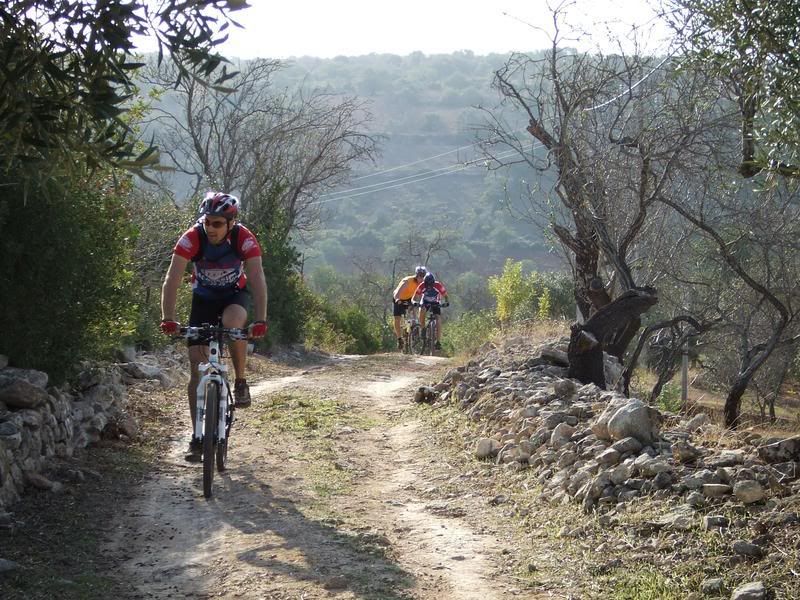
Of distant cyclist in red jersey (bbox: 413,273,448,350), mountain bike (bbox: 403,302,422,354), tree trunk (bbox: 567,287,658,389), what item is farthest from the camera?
mountain bike (bbox: 403,302,422,354)

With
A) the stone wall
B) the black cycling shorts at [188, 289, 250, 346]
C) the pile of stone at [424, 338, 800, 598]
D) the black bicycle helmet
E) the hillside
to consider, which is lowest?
the pile of stone at [424, 338, 800, 598]

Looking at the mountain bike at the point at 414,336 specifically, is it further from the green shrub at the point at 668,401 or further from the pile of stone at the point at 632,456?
the pile of stone at the point at 632,456

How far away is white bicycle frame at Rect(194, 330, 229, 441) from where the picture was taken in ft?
23.0

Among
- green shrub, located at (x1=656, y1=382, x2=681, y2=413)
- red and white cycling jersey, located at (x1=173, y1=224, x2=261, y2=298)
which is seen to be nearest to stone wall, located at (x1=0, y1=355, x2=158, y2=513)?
red and white cycling jersey, located at (x1=173, y1=224, x2=261, y2=298)

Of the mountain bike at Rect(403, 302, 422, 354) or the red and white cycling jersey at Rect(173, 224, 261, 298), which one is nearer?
the red and white cycling jersey at Rect(173, 224, 261, 298)

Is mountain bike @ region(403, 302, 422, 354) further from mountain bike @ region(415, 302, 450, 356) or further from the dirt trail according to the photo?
the dirt trail

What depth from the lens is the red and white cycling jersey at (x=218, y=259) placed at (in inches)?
289

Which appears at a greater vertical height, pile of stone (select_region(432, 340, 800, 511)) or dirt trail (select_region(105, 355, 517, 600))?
pile of stone (select_region(432, 340, 800, 511))

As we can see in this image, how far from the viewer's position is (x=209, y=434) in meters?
6.92

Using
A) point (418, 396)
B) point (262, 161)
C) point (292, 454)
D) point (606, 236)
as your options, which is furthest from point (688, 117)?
point (262, 161)

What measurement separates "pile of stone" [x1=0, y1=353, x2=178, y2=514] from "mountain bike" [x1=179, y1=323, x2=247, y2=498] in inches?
44.8

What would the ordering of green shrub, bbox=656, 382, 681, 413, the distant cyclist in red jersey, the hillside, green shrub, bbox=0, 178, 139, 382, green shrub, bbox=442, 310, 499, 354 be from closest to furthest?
1. green shrub, bbox=0, 178, 139, 382
2. green shrub, bbox=656, 382, 681, 413
3. green shrub, bbox=442, 310, 499, 354
4. the distant cyclist in red jersey
5. the hillside

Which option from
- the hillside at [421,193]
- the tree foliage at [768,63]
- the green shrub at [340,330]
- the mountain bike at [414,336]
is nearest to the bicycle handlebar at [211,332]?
the tree foliage at [768,63]

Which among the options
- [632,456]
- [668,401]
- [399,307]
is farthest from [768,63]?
[399,307]
